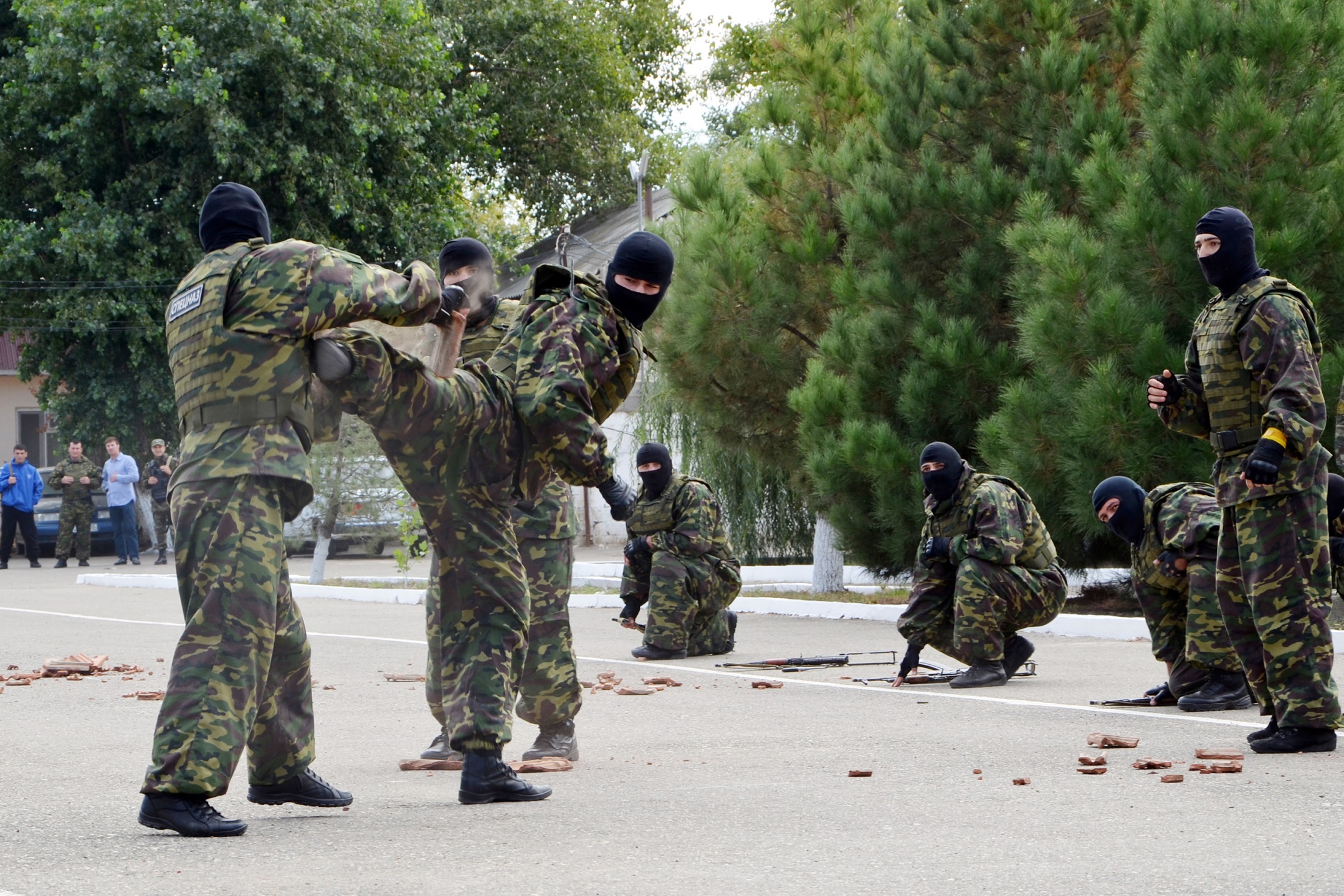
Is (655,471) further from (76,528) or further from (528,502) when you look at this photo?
(76,528)

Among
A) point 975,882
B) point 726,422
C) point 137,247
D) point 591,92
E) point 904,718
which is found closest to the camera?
point 975,882

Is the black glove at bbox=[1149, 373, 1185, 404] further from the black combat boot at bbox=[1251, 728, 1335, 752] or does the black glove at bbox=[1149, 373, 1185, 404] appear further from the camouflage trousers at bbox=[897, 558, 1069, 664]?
the camouflage trousers at bbox=[897, 558, 1069, 664]

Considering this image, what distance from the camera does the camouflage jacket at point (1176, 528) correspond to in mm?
8281

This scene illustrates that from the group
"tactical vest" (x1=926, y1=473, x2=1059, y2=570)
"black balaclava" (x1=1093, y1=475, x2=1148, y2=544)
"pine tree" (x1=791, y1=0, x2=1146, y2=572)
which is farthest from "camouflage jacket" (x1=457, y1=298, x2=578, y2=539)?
"pine tree" (x1=791, y1=0, x2=1146, y2=572)

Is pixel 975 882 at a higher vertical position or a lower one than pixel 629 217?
lower

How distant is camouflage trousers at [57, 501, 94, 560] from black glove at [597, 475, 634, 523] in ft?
67.7

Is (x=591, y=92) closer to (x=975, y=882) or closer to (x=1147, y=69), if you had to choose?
(x=1147, y=69)

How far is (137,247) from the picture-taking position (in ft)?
90.5

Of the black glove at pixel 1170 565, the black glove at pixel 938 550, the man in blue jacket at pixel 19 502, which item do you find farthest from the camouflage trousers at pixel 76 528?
the black glove at pixel 1170 565

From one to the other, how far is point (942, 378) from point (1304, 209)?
132 inches

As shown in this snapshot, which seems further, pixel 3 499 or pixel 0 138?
pixel 0 138

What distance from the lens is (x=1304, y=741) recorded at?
661 cm

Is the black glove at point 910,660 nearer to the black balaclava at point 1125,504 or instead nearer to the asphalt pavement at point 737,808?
the asphalt pavement at point 737,808

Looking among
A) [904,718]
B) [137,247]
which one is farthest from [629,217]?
[904,718]
